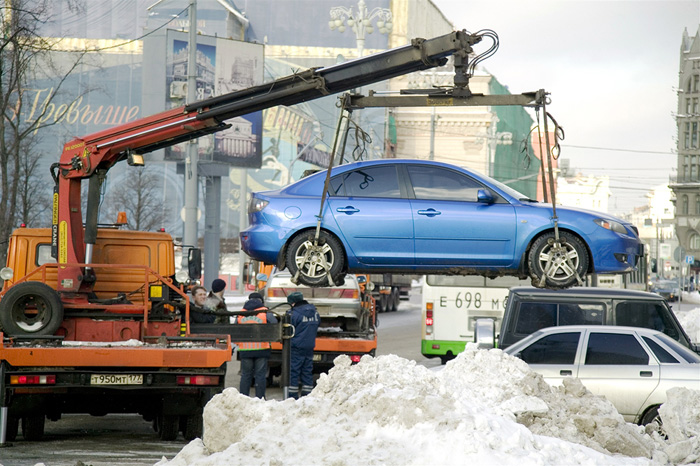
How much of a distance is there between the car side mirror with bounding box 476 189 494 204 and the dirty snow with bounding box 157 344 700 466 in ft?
4.86

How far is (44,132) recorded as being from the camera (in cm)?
5925

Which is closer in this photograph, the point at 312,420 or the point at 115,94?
the point at 312,420

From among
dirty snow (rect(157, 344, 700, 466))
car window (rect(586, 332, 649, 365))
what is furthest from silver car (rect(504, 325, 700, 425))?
dirty snow (rect(157, 344, 700, 466))

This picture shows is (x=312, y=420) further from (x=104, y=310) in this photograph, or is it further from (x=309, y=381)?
(x=309, y=381)

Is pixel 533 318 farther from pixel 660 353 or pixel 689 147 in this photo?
pixel 689 147

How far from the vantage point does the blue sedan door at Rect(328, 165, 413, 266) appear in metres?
8.17

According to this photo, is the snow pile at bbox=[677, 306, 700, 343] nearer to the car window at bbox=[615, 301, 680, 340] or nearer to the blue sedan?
the car window at bbox=[615, 301, 680, 340]

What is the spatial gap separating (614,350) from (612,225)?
3.18 metres

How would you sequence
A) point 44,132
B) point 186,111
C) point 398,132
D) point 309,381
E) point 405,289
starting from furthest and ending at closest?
point 398,132
point 44,132
point 405,289
point 309,381
point 186,111

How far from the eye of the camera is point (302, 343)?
13.2 meters

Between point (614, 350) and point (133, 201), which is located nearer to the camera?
point (614, 350)

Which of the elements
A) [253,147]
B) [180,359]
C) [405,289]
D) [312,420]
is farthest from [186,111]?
[405,289]

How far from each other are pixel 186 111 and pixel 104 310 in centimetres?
262

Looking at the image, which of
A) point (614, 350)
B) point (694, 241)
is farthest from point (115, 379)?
point (694, 241)
